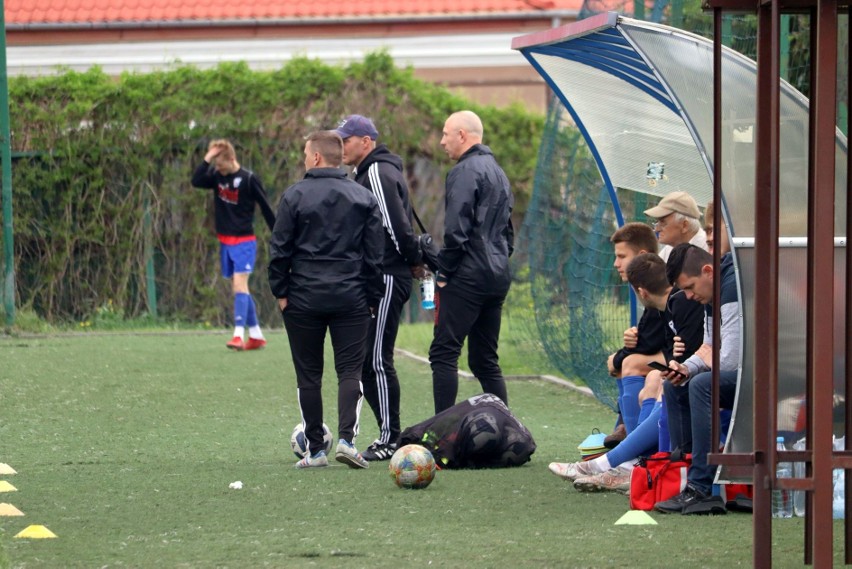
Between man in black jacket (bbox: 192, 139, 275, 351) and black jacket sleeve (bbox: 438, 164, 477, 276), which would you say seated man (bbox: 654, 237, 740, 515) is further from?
man in black jacket (bbox: 192, 139, 275, 351)

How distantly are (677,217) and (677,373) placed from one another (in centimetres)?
118

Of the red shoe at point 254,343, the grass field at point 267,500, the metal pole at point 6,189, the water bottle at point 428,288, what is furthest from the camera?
the metal pole at point 6,189

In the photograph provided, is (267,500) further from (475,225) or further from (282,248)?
(475,225)

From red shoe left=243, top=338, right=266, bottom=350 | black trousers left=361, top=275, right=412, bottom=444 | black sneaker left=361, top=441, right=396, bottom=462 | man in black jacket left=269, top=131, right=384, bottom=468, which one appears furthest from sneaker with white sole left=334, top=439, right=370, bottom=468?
red shoe left=243, top=338, right=266, bottom=350

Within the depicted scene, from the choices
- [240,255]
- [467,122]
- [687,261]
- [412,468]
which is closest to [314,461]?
[412,468]

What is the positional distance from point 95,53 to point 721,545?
19.5 meters

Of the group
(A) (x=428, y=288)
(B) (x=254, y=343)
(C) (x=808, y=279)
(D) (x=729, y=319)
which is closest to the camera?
(C) (x=808, y=279)

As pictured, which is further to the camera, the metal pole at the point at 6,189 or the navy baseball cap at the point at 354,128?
the metal pole at the point at 6,189

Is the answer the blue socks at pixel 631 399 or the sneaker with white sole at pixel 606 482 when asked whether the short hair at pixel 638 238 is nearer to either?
the blue socks at pixel 631 399

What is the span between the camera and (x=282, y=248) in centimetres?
776

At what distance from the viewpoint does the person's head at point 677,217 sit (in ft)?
24.0

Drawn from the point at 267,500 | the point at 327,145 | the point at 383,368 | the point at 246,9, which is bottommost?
the point at 267,500

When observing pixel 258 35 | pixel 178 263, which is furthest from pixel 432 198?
pixel 258 35

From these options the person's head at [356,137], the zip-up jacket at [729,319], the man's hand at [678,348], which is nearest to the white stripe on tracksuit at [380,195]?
the person's head at [356,137]
